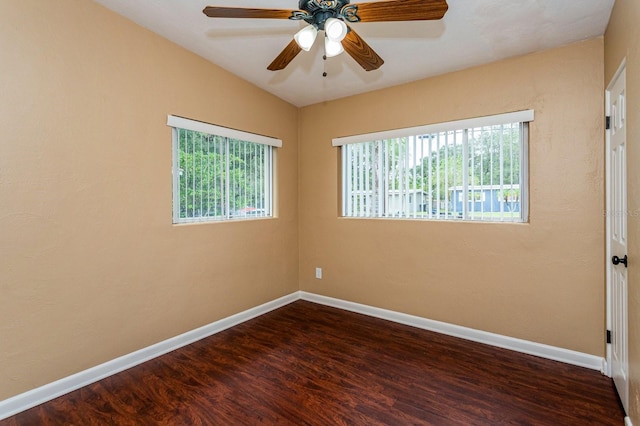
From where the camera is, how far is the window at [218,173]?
2.76m

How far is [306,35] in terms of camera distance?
1671mm

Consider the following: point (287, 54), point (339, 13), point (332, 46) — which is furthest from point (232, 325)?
point (339, 13)

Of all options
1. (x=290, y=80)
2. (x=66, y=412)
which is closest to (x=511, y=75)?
(x=290, y=80)

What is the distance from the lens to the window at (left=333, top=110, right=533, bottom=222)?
2654 mm

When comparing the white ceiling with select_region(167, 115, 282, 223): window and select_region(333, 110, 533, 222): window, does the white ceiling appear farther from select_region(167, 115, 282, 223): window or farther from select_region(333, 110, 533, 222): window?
select_region(167, 115, 282, 223): window

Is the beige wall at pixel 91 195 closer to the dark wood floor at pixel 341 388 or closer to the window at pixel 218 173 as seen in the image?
the window at pixel 218 173

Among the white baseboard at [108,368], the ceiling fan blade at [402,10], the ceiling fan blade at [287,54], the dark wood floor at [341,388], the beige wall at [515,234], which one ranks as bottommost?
the dark wood floor at [341,388]

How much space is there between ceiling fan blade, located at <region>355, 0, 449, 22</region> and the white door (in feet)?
4.33

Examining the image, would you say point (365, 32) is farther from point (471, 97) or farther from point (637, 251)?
point (637, 251)

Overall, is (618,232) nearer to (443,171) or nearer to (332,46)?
(443,171)

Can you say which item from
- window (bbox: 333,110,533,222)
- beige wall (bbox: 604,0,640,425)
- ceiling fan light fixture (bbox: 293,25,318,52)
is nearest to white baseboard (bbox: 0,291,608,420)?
beige wall (bbox: 604,0,640,425)

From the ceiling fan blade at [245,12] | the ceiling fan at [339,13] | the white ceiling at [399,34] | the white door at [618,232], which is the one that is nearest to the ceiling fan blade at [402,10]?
the ceiling fan at [339,13]

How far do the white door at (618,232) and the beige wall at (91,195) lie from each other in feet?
10.2

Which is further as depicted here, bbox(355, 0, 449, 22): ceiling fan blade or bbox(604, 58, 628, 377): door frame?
bbox(604, 58, 628, 377): door frame
